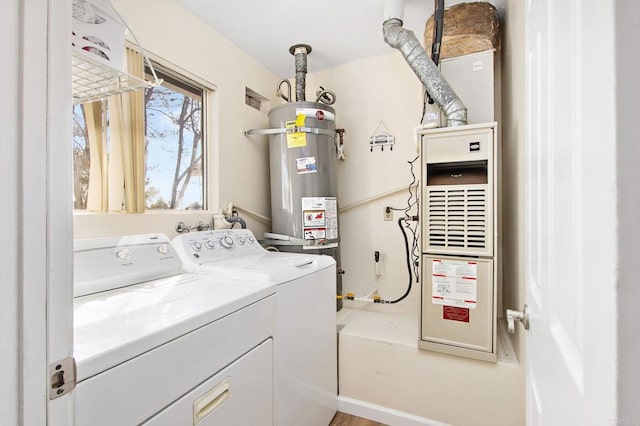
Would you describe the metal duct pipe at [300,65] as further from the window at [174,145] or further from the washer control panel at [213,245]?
the washer control panel at [213,245]

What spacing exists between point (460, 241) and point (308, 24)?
1.75m

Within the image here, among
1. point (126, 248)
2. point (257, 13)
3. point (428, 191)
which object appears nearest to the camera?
point (126, 248)

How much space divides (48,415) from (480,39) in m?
2.26

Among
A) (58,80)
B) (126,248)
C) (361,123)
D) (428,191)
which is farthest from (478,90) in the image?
(126,248)

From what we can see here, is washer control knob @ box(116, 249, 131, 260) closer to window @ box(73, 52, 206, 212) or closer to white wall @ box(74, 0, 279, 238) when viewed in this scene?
white wall @ box(74, 0, 279, 238)

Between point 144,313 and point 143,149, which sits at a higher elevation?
point 143,149

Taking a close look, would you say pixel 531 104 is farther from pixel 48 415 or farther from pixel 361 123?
pixel 361 123

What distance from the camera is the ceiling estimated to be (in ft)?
6.04

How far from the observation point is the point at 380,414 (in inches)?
69.6

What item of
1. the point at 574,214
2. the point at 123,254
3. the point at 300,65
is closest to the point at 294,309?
the point at 123,254

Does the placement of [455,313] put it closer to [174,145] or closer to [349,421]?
[349,421]

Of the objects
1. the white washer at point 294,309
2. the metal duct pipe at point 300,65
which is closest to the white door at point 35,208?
the white washer at point 294,309

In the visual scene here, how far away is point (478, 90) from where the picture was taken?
1740 mm

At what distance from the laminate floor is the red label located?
2.63 ft
